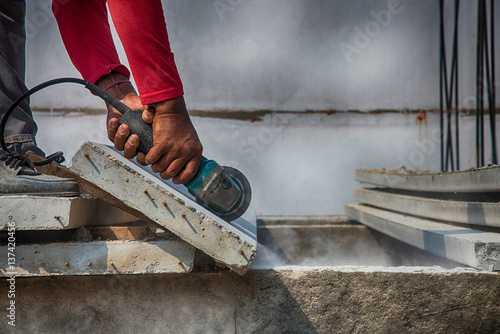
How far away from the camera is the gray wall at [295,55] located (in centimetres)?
388

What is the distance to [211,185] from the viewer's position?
1.26 metres

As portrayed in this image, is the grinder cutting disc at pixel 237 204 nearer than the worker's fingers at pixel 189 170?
No

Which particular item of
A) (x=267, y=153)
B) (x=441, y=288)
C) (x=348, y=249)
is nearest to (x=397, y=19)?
(x=267, y=153)

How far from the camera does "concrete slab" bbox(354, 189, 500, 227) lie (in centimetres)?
138

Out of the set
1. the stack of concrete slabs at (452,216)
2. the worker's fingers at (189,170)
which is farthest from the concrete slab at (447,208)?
the worker's fingers at (189,170)

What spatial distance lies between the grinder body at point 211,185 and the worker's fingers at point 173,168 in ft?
0.29

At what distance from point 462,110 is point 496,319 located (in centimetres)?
360

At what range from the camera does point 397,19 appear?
3.94m

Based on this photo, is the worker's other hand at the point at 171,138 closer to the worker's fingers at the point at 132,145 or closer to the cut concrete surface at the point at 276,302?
the worker's fingers at the point at 132,145

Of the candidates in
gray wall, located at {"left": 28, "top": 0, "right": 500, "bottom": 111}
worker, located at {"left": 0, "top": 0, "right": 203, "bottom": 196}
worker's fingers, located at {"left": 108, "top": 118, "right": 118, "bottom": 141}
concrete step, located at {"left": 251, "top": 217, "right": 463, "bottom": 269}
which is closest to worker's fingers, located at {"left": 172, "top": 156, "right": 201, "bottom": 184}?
worker, located at {"left": 0, "top": 0, "right": 203, "bottom": 196}

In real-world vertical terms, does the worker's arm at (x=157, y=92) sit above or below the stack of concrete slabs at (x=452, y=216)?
above

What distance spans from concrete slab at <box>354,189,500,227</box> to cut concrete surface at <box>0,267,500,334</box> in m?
0.30

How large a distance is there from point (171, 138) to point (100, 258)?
442 millimetres

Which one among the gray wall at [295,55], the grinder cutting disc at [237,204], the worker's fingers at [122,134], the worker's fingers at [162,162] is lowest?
the grinder cutting disc at [237,204]
